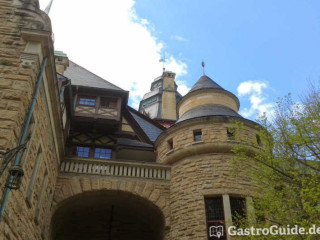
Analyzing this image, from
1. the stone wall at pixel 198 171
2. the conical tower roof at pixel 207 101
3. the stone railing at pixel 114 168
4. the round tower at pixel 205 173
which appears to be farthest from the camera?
the conical tower roof at pixel 207 101

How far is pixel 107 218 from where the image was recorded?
573 inches

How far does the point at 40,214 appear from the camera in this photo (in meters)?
9.60

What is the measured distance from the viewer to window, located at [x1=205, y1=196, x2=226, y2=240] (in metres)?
10.6

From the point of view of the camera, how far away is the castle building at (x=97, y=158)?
711cm

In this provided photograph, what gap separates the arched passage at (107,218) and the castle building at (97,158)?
0.05 meters

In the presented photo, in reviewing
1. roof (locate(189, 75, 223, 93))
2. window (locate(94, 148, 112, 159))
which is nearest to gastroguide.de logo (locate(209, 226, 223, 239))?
window (locate(94, 148, 112, 159))

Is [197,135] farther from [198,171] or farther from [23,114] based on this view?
[23,114]

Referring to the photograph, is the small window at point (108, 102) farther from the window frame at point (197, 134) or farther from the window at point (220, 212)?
the window at point (220, 212)

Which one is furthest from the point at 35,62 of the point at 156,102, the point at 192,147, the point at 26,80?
the point at 156,102

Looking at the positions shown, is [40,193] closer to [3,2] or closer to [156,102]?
[3,2]

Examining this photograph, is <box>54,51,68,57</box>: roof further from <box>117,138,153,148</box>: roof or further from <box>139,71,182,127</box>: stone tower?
<box>139,71,182,127</box>: stone tower

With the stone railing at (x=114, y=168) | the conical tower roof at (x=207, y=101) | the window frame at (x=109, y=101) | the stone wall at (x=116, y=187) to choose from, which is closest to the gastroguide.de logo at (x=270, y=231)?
the stone wall at (x=116, y=187)

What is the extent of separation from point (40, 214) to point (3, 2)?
592 centimetres

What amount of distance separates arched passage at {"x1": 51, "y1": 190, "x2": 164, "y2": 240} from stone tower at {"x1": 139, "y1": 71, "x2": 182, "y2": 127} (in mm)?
15192
